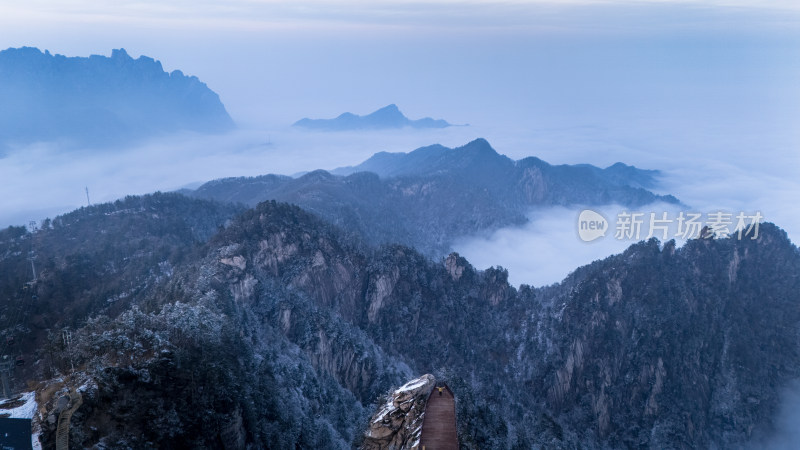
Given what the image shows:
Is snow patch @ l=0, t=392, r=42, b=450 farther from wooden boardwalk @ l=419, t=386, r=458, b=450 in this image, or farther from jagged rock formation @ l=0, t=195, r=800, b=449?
wooden boardwalk @ l=419, t=386, r=458, b=450

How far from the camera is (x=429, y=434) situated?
125ft

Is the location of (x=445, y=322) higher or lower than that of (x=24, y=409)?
lower

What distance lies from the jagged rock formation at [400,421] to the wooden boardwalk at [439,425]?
495mm

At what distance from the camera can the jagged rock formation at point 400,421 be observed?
128ft


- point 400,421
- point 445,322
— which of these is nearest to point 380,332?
point 445,322

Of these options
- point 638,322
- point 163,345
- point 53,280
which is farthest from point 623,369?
point 53,280

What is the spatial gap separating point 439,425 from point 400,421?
335 centimetres

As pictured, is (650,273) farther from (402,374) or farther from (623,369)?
(402,374)

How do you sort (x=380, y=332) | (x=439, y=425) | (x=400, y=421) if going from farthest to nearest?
(x=380, y=332)
(x=400, y=421)
(x=439, y=425)

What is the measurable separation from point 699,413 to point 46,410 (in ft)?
360

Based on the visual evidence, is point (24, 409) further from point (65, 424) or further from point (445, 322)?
point (445, 322)

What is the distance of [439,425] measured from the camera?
39.3m

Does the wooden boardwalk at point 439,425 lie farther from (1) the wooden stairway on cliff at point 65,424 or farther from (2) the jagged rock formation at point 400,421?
(1) the wooden stairway on cliff at point 65,424

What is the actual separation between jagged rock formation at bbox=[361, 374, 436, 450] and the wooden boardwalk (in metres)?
0.50
